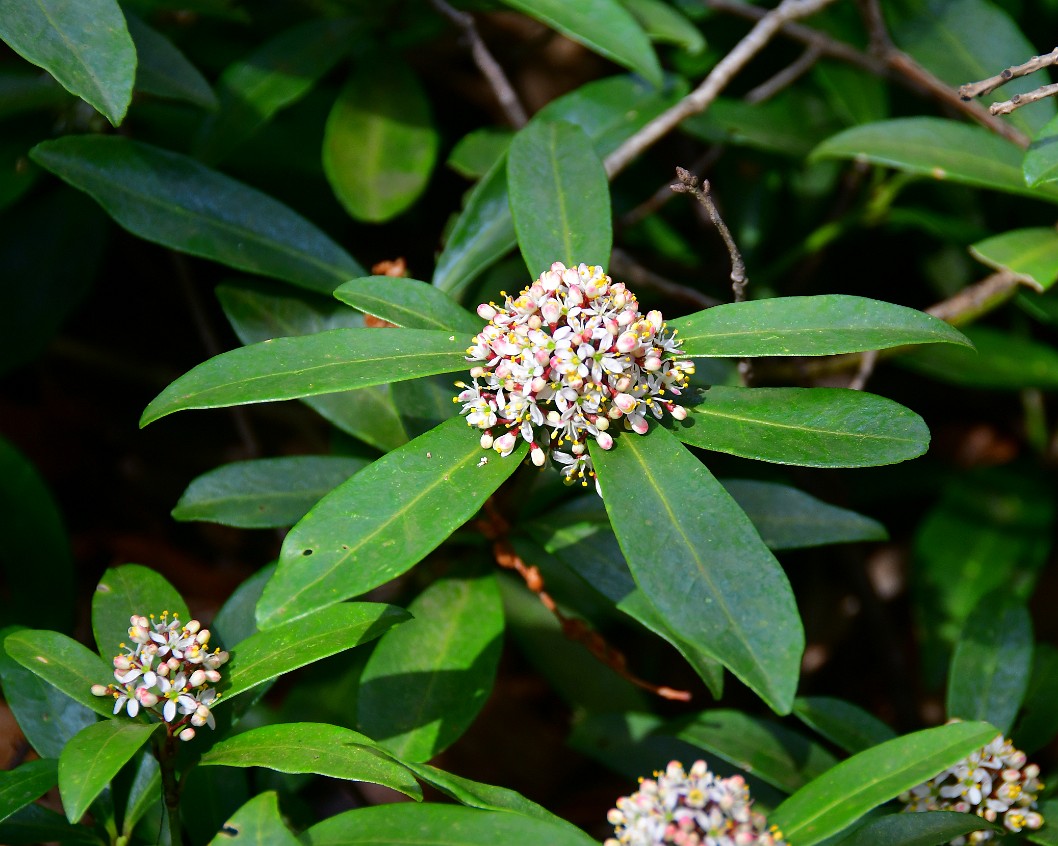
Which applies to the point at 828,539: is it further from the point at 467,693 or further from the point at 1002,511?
the point at 1002,511

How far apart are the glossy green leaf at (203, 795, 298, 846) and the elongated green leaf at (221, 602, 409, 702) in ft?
0.68

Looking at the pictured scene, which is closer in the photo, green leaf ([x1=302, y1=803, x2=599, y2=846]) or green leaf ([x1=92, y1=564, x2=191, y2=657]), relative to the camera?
green leaf ([x1=302, y1=803, x2=599, y2=846])

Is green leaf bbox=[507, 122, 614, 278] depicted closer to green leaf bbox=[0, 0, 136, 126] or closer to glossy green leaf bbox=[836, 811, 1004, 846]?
green leaf bbox=[0, 0, 136, 126]

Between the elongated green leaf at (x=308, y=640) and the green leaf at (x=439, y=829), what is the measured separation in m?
0.22

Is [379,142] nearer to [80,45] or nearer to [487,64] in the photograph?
[487,64]

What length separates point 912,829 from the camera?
4.57 ft

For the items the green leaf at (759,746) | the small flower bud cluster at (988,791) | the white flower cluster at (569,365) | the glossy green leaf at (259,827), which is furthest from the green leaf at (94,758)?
the small flower bud cluster at (988,791)

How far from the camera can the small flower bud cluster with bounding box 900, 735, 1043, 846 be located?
1.60 m

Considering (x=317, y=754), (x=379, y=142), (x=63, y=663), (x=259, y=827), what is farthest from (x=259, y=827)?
(x=379, y=142)

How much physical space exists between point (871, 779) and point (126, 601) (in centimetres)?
112

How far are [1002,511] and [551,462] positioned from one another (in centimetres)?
173

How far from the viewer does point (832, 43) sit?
2.47 m

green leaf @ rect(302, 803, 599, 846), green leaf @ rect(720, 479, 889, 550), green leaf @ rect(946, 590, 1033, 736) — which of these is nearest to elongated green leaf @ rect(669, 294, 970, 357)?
green leaf @ rect(720, 479, 889, 550)

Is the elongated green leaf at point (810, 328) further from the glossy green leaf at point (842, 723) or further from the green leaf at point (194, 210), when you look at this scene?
the green leaf at point (194, 210)
